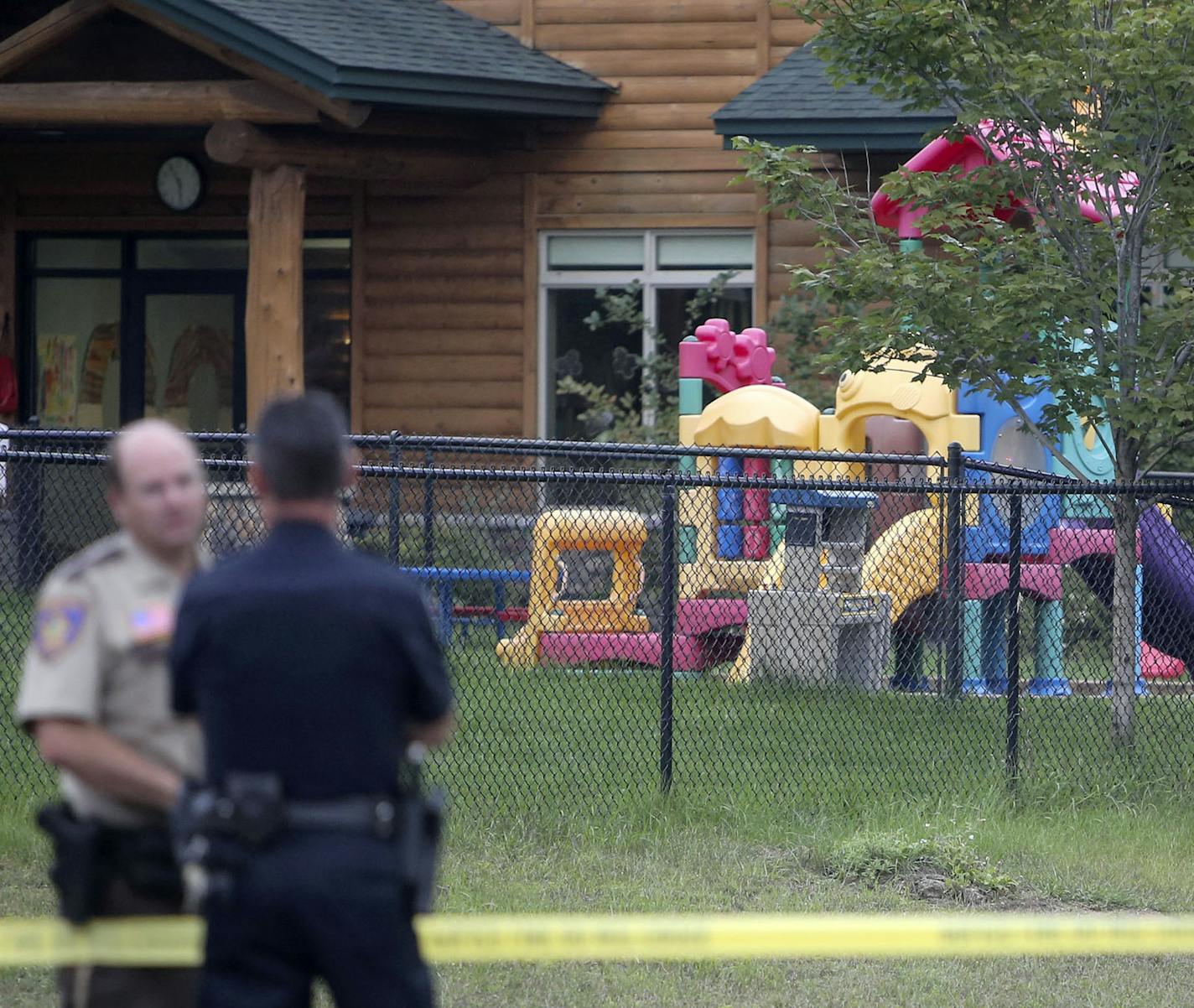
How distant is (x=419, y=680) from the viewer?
2908mm

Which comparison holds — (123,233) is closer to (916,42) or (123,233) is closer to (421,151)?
(421,151)

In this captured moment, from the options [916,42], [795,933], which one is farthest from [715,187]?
[795,933]

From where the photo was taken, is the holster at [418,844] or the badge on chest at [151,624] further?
the badge on chest at [151,624]

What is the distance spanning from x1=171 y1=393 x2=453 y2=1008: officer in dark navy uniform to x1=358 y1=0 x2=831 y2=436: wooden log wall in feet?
37.8

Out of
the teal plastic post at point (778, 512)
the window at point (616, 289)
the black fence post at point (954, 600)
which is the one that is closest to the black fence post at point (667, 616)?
the black fence post at point (954, 600)

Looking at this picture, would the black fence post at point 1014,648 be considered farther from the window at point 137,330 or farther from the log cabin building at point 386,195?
the window at point 137,330

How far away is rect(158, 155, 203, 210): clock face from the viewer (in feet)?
48.8

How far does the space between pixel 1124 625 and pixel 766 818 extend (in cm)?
206

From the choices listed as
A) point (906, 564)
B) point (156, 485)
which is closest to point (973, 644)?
point (906, 564)

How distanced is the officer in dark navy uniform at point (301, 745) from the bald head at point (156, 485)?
183 mm

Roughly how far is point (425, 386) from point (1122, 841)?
29.9 feet

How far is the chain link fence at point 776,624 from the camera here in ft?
24.0

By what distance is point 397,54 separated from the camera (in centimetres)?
1259

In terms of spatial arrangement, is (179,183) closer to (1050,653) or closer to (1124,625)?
(1050,653)
